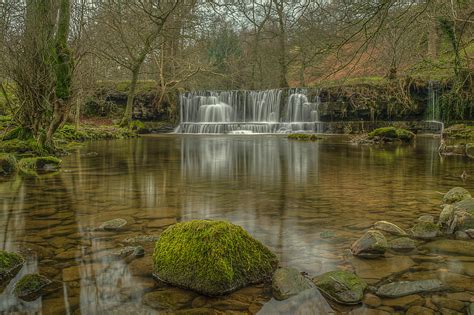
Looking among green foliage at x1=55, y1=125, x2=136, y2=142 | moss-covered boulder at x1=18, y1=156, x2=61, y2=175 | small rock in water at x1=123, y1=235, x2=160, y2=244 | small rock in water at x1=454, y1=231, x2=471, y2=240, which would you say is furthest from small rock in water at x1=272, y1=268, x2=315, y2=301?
green foliage at x1=55, y1=125, x2=136, y2=142

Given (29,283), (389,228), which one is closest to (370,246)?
(389,228)

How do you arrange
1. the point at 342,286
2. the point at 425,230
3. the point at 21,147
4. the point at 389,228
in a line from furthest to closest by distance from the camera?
the point at 21,147 < the point at 389,228 < the point at 425,230 < the point at 342,286

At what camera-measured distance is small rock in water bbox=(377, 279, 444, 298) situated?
9.97 ft

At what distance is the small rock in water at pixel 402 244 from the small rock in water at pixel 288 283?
1.23 m

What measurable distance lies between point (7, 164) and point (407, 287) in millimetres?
8748

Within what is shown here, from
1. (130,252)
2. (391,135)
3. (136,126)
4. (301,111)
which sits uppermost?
(301,111)

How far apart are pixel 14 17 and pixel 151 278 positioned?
1021 cm

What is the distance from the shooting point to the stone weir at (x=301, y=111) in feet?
84.6

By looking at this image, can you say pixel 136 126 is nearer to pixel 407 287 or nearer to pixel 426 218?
pixel 426 218

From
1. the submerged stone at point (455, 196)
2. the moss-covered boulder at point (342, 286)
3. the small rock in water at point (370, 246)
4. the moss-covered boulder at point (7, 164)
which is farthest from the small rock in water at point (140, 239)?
the moss-covered boulder at point (7, 164)

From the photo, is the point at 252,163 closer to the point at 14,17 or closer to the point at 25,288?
the point at 14,17

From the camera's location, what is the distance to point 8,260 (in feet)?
11.2

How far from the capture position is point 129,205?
5781mm

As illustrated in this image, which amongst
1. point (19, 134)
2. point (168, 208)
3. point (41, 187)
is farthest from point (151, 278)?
point (19, 134)
